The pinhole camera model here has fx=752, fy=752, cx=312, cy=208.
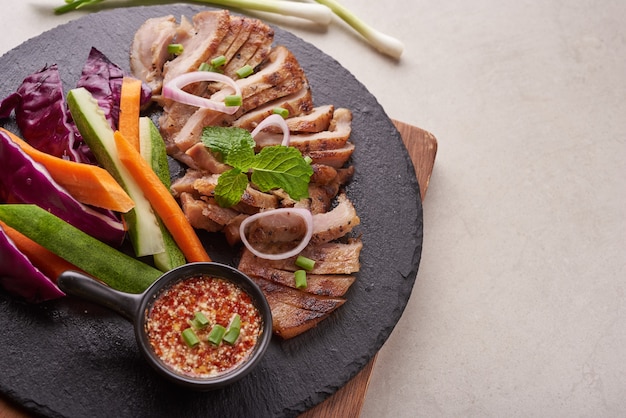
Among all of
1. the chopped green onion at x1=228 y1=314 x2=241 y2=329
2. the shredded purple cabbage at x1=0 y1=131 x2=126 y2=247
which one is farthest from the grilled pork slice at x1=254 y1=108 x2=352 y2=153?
the chopped green onion at x1=228 y1=314 x2=241 y2=329

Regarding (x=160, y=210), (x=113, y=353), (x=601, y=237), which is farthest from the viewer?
(x=601, y=237)

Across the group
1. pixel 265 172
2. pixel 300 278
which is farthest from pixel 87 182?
pixel 300 278

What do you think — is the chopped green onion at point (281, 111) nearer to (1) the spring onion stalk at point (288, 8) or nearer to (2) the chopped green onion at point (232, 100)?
(2) the chopped green onion at point (232, 100)

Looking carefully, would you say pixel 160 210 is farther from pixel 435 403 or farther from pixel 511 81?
pixel 511 81

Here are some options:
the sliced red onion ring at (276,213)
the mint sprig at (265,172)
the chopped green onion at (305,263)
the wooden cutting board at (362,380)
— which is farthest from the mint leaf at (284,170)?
the wooden cutting board at (362,380)

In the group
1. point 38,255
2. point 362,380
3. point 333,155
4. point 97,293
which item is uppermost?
point 333,155

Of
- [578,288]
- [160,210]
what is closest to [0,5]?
[160,210]

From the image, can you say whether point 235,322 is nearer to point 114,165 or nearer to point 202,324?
point 202,324

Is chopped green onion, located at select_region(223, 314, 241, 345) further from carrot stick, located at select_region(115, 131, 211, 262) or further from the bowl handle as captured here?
carrot stick, located at select_region(115, 131, 211, 262)
